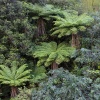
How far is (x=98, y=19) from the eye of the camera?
9.74 metres

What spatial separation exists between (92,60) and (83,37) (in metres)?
2.45

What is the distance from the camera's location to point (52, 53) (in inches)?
344

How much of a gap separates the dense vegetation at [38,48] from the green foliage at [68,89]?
0.42ft

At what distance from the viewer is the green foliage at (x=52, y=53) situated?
28.4 ft

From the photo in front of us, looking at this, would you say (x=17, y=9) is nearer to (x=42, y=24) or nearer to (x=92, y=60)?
(x=42, y=24)

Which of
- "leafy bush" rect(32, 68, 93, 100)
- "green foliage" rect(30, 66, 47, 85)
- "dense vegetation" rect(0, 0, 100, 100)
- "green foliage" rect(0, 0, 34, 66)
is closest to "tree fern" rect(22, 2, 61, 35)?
"dense vegetation" rect(0, 0, 100, 100)

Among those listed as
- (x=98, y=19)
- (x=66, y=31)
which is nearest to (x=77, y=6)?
(x=98, y=19)

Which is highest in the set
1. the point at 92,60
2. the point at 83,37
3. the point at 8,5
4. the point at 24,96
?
the point at 8,5

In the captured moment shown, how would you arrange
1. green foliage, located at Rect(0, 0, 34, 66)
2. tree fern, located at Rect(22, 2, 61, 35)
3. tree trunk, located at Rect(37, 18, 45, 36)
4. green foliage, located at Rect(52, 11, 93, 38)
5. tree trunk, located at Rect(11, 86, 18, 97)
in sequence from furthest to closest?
tree trunk, located at Rect(37, 18, 45, 36), tree fern, located at Rect(22, 2, 61, 35), green foliage, located at Rect(0, 0, 34, 66), green foliage, located at Rect(52, 11, 93, 38), tree trunk, located at Rect(11, 86, 18, 97)

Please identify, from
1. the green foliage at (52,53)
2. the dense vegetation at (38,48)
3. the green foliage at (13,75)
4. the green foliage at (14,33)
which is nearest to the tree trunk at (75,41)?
the dense vegetation at (38,48)

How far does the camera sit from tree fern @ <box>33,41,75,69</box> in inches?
341

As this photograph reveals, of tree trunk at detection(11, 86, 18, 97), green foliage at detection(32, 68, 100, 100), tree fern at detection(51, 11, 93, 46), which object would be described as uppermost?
tree fern at detection(51, 11, 93, 46)

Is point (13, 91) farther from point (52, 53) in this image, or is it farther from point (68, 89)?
point (68, 89)

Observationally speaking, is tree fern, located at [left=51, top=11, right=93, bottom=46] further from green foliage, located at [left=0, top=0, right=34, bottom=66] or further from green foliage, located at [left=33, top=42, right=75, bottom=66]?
green foliage, located at [left=0, top=0, right=34, bottom=66]
